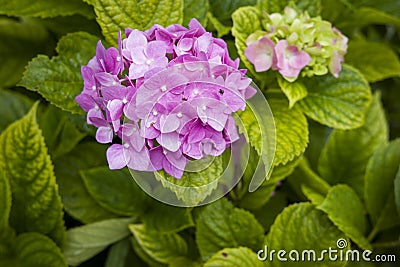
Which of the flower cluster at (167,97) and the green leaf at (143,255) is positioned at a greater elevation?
the flower cluster at (167,97)

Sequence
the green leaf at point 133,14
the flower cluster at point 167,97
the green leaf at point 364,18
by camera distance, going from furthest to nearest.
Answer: the green leaf at point 364,18, the green leaf at point 133,14, the flower cluster at point 167,97

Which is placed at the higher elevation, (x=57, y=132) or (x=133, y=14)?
(x=133, y=14)

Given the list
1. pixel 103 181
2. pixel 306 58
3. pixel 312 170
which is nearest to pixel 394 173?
pixel 312 170

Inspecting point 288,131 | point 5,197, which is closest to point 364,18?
point 288,131

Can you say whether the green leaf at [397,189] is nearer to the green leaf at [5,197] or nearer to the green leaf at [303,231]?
the green leaf at [303,231]

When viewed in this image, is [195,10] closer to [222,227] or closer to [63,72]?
[63,72]

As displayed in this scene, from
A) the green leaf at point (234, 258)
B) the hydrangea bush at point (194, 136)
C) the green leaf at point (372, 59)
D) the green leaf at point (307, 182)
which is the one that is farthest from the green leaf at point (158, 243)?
the green leaf at point (372, 59)
